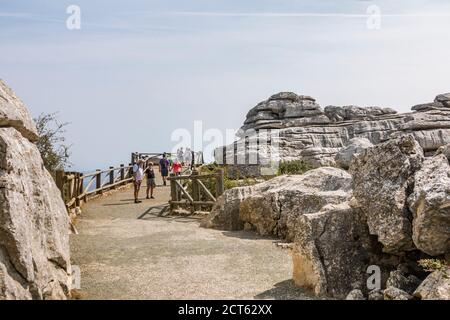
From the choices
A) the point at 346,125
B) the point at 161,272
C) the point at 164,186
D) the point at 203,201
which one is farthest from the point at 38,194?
the point at 346,125

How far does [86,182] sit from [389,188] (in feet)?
59.5

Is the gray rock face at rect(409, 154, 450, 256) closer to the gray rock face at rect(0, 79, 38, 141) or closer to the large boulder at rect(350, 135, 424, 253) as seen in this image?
the large boulder at rect(350, 135, 424, 253)

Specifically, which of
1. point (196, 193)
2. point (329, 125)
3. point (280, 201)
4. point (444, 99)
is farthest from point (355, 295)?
point (444, 99)

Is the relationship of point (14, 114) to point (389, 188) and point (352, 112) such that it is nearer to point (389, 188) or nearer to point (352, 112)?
point (389, 188)

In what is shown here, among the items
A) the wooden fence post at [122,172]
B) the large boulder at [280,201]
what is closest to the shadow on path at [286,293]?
the large boulder at [280,201]

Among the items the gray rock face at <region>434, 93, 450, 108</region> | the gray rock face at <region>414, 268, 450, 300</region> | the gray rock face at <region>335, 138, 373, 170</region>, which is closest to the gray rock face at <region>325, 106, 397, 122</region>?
the gray rock face at <region>434, 93, 450, 108</region>

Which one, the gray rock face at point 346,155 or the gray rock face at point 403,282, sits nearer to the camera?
the gray rock face at point 403,282

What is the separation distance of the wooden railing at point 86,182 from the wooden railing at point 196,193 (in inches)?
165

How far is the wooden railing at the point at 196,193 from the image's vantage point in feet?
60.7

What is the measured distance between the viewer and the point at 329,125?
44.7 meters

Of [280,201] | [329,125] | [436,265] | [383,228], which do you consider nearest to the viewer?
[436,265]

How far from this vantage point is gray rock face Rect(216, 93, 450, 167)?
113 ft

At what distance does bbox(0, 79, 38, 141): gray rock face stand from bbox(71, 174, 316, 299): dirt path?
3191 millimetres

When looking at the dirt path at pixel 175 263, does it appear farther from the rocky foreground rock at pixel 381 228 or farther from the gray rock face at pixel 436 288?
the gray rock face at pixel 436 288
